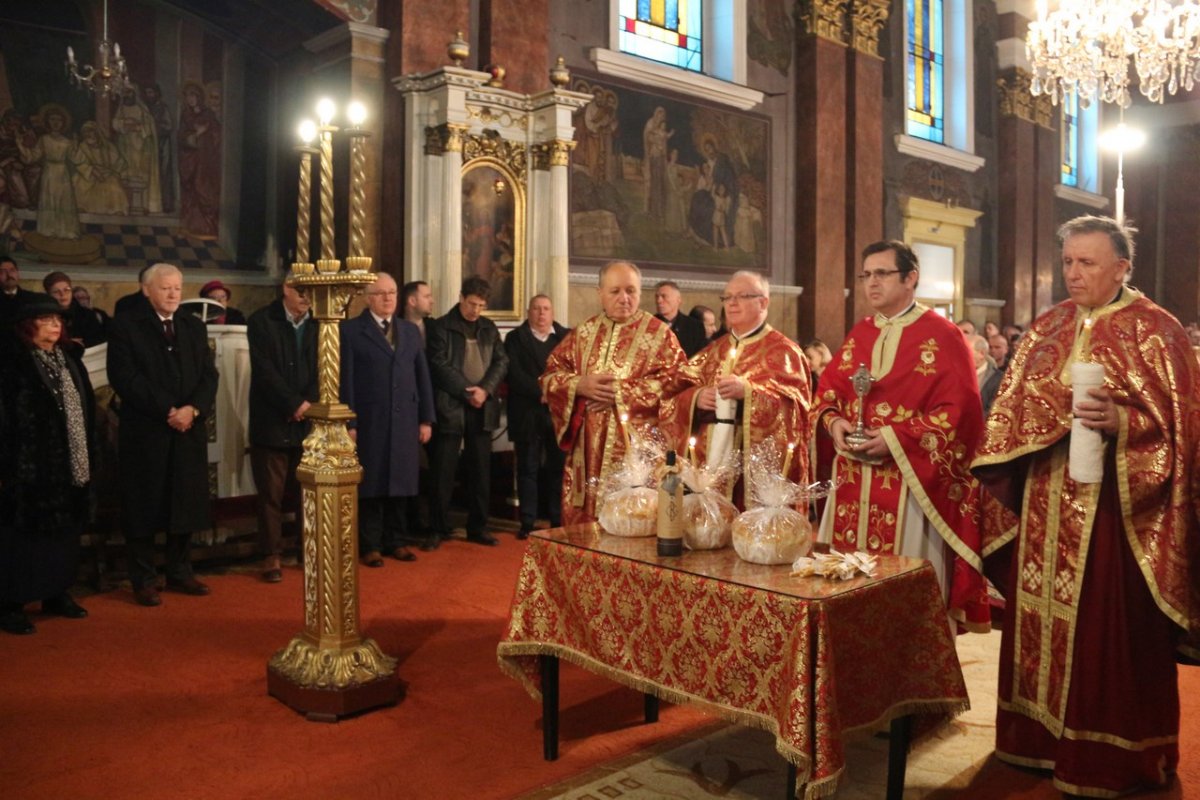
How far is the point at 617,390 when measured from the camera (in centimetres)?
482

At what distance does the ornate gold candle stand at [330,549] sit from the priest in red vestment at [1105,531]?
2.35 metres

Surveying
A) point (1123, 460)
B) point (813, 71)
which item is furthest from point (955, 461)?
point (813, 71)

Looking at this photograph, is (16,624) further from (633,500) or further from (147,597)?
(633,500)

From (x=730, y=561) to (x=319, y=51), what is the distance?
7.95m

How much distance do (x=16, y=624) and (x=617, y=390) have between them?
305 centimetres

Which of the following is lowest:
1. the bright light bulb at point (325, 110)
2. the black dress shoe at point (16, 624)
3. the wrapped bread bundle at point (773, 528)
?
the black dress shoe at point (16, 624)

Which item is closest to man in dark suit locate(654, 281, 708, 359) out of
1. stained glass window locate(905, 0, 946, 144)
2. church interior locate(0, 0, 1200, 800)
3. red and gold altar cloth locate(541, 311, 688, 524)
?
church interior locate(0, 0, 1200, 800)

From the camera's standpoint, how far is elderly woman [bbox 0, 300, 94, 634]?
5043mm

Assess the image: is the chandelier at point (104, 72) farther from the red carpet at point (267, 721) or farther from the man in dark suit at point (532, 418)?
the red carpet at point (267, 721)

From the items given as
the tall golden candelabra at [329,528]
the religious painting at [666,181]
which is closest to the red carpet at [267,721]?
the tall golden candelabra at [329,528]

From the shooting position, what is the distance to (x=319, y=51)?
31.6 feet

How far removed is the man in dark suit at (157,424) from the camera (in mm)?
5621

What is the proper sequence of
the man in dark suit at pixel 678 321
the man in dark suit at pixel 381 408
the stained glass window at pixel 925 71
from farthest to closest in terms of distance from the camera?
1. the stained glass window at pixel 925 71
2. the man in dark suit at pixel 678 321
3. the man in dark suit at pixel 381 408

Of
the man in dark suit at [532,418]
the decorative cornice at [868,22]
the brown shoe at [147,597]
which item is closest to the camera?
the brown shoe at [147,597]
